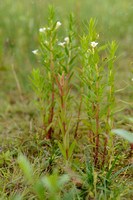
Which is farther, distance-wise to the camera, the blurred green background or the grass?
the blurred green background

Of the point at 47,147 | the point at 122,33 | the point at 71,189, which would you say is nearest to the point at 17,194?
the point at 71,189

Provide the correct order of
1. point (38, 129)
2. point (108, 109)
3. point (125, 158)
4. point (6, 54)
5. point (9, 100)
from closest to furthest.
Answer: point (108, 109)
point (125, 158)
point (38, 129)
point (9, 100)
point (6, 54)

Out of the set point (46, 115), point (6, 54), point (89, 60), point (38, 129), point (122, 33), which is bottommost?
point (38, 129)

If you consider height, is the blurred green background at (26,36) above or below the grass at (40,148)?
above

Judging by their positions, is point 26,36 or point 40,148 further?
point 26,36

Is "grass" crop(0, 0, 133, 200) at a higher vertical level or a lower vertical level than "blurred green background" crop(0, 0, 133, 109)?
lower

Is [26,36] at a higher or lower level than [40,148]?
higher

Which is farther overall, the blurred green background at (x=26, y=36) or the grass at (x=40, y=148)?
the blurred green background at (x=26, y=36)

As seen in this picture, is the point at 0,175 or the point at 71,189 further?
the point at 0,175

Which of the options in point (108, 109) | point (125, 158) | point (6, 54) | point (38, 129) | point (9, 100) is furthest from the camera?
point (6, 54)

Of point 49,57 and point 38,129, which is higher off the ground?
point 49,57

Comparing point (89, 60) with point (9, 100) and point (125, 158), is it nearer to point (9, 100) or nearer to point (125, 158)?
point (125, 158)
